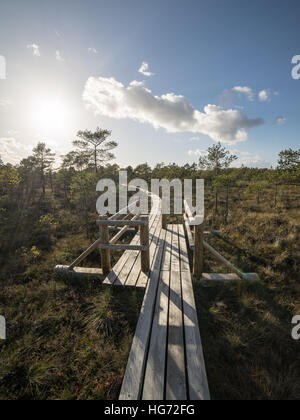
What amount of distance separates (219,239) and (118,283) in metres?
5.49

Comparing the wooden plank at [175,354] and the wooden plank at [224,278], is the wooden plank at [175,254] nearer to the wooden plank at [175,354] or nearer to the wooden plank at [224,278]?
the wooden plank at [224,278]

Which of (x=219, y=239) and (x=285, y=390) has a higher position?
(x=219, y=239)

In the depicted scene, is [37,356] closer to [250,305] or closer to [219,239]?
[250,305]

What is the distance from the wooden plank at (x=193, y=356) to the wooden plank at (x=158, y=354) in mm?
344

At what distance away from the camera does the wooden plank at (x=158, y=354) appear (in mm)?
2049

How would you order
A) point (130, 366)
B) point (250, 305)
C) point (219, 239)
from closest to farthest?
point (130, 366) → point (250, 305) → point (219, 239)

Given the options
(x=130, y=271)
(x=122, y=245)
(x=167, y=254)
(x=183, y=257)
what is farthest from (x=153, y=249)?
(x=122, y=245)

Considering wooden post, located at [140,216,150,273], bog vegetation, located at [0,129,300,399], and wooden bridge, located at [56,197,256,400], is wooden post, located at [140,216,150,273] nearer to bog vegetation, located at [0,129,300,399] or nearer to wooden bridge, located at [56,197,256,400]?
wooden bridge, located at [56,197,256,400]

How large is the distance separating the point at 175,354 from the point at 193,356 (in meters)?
0.26

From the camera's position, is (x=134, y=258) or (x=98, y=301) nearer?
(x=98, y=301)

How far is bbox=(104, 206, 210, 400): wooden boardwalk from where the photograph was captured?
2064mm
